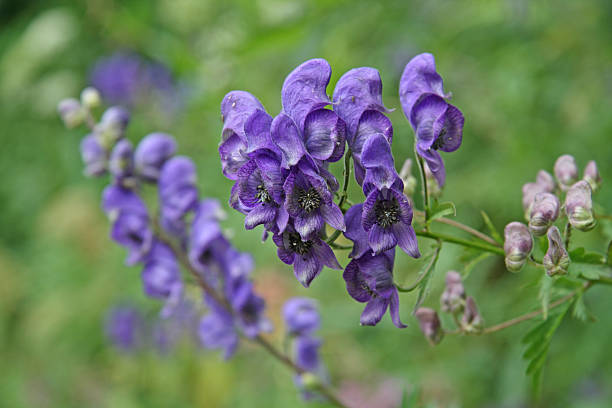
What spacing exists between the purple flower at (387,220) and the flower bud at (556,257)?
228 millimetres

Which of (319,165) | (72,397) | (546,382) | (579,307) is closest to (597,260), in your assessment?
(579,307)

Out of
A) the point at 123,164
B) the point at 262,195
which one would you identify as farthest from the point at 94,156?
the point at 262,195

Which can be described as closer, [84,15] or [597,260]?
[597,260]

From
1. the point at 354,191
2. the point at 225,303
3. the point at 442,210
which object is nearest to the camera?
the point at 442,210

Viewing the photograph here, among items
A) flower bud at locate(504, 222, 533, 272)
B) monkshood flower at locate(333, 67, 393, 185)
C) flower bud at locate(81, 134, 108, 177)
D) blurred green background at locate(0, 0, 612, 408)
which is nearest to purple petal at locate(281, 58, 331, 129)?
monkshood flower at locate(333, 67, 393, 185)

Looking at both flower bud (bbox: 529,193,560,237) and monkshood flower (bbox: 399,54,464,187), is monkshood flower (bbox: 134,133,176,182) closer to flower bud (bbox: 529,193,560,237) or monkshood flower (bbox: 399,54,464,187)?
monkshood flower (bbox: 399,54,464,187)

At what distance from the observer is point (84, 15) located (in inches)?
231

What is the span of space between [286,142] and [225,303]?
2.90 ft

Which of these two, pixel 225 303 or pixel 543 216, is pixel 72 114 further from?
pixel 543 216

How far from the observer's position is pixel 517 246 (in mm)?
1066

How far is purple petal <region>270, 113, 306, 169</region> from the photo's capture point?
39.4 inches

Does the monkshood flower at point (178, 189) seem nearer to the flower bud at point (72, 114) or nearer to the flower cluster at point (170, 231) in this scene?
the flower cluster at point (170, 231)

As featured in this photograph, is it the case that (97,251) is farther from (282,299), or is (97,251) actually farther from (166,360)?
(282,299)

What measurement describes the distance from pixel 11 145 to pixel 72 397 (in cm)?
325
